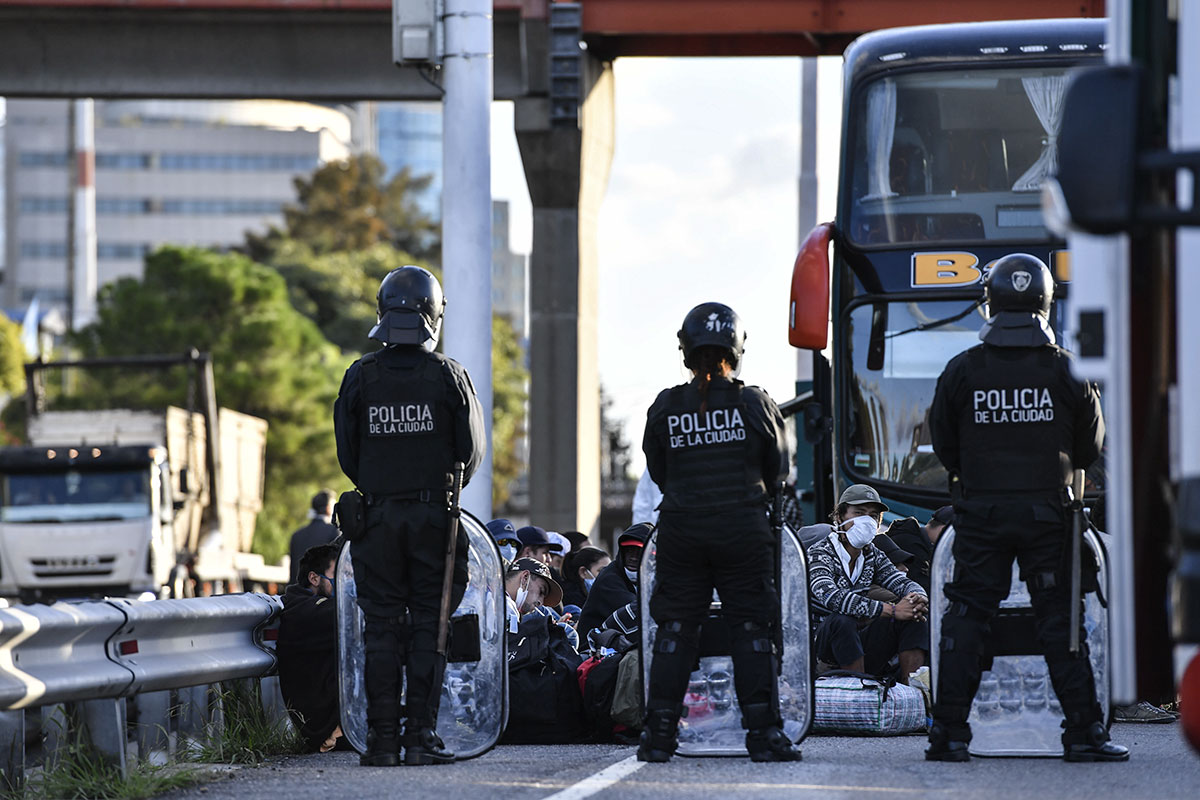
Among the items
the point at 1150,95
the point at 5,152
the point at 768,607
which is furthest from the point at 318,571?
the point at 5,152

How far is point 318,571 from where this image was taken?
29.5 ft

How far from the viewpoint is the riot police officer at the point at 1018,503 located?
7348 millimetres

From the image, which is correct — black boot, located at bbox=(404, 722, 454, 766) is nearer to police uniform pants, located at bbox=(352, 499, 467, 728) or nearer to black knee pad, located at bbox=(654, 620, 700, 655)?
police uniform pants, located at bbox=(352, 499, 467, 728)

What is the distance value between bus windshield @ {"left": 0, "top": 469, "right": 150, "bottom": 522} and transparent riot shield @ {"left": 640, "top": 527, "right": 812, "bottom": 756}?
17.6 m

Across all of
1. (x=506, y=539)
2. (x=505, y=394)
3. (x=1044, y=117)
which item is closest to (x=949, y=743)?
(x=506, y=539)

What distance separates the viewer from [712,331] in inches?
291

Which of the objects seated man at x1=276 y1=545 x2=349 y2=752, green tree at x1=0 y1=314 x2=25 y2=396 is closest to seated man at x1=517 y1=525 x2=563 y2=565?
seated man at x1=276 y1=545 x2=349 y2=752

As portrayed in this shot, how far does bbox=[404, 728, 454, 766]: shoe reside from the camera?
7430 mm

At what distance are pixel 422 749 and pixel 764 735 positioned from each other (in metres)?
1.30

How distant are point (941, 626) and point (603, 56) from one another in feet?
47.4

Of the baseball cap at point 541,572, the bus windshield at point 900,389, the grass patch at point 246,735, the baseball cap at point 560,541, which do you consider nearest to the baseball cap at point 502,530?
the baseball cap at point 560,541

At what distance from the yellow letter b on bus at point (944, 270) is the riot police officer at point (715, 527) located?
5.27m

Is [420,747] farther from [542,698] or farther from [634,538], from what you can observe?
[634,538]

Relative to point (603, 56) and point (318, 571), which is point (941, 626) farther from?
point (603, 56)
